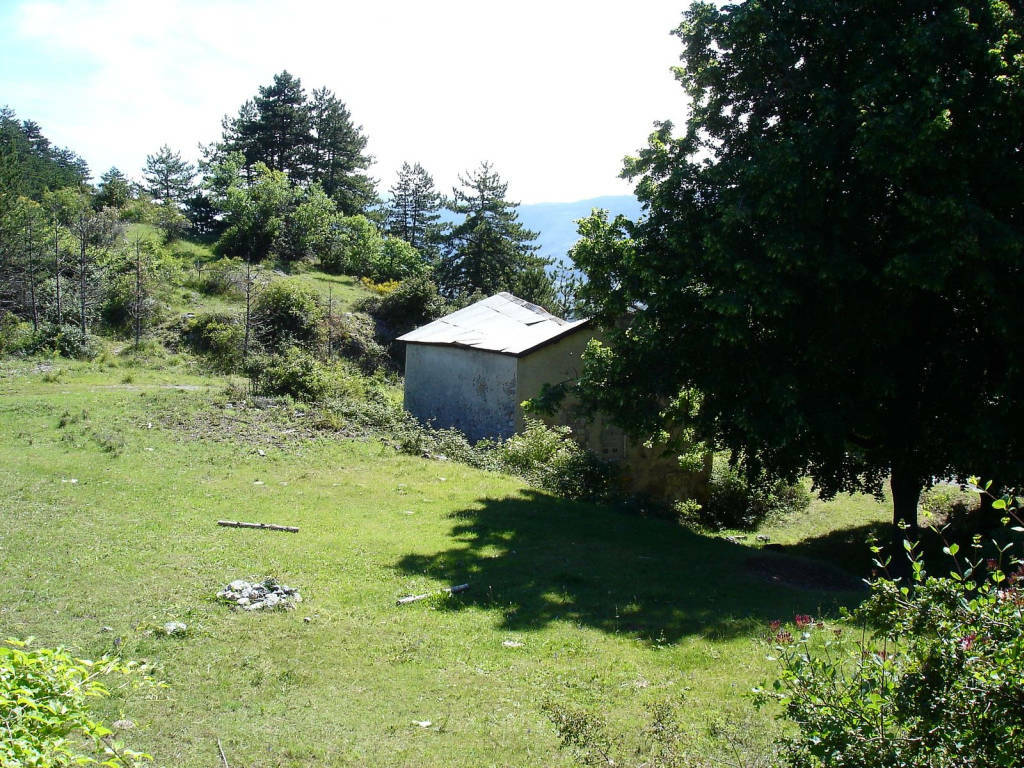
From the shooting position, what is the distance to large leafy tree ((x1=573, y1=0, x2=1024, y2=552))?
1017 cm

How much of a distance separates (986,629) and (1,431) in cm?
1983

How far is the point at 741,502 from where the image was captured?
65.3 ft

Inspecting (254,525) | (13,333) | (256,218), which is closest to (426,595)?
(254,525)

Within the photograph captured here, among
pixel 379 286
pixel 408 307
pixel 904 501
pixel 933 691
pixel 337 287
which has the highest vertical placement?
pixel 379 286

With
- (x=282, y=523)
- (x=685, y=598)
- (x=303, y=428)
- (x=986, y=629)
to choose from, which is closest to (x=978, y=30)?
(x=685, y=598)

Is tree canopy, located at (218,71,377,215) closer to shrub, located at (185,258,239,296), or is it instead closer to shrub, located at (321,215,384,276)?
shrub, located at (321,215,384,276)

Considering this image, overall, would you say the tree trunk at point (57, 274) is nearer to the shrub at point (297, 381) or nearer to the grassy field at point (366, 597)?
the shrub at point (297, 381)

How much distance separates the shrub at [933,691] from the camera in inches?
122

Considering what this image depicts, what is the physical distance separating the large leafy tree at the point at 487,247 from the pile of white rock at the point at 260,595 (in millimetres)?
36738

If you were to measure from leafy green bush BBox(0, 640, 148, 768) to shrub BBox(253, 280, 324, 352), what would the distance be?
99.4 ft

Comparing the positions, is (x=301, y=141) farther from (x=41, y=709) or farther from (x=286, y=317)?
(x=41, y=709)

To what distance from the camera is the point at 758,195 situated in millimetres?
11906

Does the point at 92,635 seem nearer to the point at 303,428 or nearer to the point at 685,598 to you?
the point at 685,598

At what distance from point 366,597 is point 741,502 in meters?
13.6
